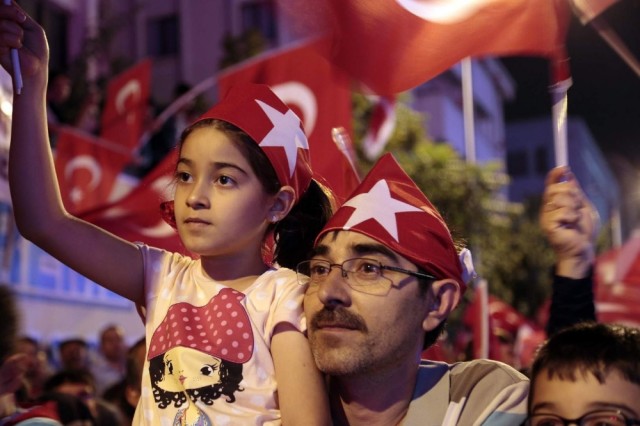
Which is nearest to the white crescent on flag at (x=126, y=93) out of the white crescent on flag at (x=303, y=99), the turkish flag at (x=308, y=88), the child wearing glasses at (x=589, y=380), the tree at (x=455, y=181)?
the turkish flag at (x=308, y=88)

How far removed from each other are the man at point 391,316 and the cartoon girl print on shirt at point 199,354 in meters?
0.21

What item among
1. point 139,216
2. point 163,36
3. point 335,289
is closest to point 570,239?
point 335,289

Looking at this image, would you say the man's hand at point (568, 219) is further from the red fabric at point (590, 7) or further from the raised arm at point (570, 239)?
the red fabric at point (590, 7)

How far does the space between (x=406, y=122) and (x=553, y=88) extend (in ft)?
64.4

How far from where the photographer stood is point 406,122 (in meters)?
22.8

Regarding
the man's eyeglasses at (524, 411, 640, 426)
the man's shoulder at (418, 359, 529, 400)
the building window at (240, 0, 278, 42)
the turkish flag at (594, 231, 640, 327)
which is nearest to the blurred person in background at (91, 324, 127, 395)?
the turkish flag at (594, 231, 640, 327)

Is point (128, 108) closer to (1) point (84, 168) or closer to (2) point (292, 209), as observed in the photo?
(1) point (84, 168)

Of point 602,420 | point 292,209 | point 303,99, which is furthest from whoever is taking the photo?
point 303,99

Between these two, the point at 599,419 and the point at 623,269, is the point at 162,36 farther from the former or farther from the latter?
the point at 599,419

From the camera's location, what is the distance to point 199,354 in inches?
109

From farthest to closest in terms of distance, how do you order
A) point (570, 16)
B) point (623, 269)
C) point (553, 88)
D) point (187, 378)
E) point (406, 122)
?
point (406, 122)
point (623, 269)
point (570, 16)
point (553, 88)
point (187, 378)

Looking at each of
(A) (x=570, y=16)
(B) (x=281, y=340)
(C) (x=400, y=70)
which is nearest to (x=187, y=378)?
(B) (x=281, y=340)

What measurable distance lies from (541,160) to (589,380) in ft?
254

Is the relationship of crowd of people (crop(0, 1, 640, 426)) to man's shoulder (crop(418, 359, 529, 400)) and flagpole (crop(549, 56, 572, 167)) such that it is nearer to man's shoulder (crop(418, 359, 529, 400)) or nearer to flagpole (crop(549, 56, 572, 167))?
man's shoulder (crop(418, 359, 529, 400))
